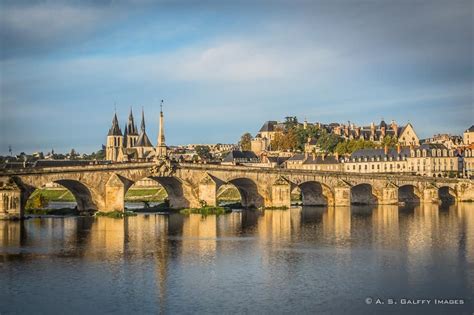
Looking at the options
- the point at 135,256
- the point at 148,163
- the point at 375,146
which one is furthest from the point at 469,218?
the point at 375,146

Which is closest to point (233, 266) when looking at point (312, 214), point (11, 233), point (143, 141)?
point (11, 233)

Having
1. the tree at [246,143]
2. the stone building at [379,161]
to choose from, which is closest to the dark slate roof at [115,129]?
the tree at [246,143]

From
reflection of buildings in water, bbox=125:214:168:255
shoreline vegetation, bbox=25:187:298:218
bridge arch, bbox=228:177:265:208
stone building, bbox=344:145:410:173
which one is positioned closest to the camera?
reflection of buildings in water, bbox=125:214:168:255

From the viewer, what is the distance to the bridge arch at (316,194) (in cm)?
9344

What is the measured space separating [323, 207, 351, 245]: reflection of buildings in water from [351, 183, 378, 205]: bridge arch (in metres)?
10.1

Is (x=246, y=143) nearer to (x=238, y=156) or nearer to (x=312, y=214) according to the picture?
(x=238, y=156)

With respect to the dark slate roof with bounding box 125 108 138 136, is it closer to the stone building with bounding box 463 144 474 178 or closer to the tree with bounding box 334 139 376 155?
the tree with bounding box 334 139 376 155

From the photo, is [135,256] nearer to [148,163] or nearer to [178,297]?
[178,297]

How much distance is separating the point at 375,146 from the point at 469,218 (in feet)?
238

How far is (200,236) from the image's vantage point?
58.3 m

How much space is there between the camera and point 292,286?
122 feet

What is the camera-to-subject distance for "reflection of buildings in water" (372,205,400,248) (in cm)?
5391

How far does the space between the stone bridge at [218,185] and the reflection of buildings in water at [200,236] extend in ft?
20.9

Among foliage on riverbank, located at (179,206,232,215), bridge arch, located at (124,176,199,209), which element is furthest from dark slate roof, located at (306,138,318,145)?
foliage on riverbank, located at (179,206,232,215)
